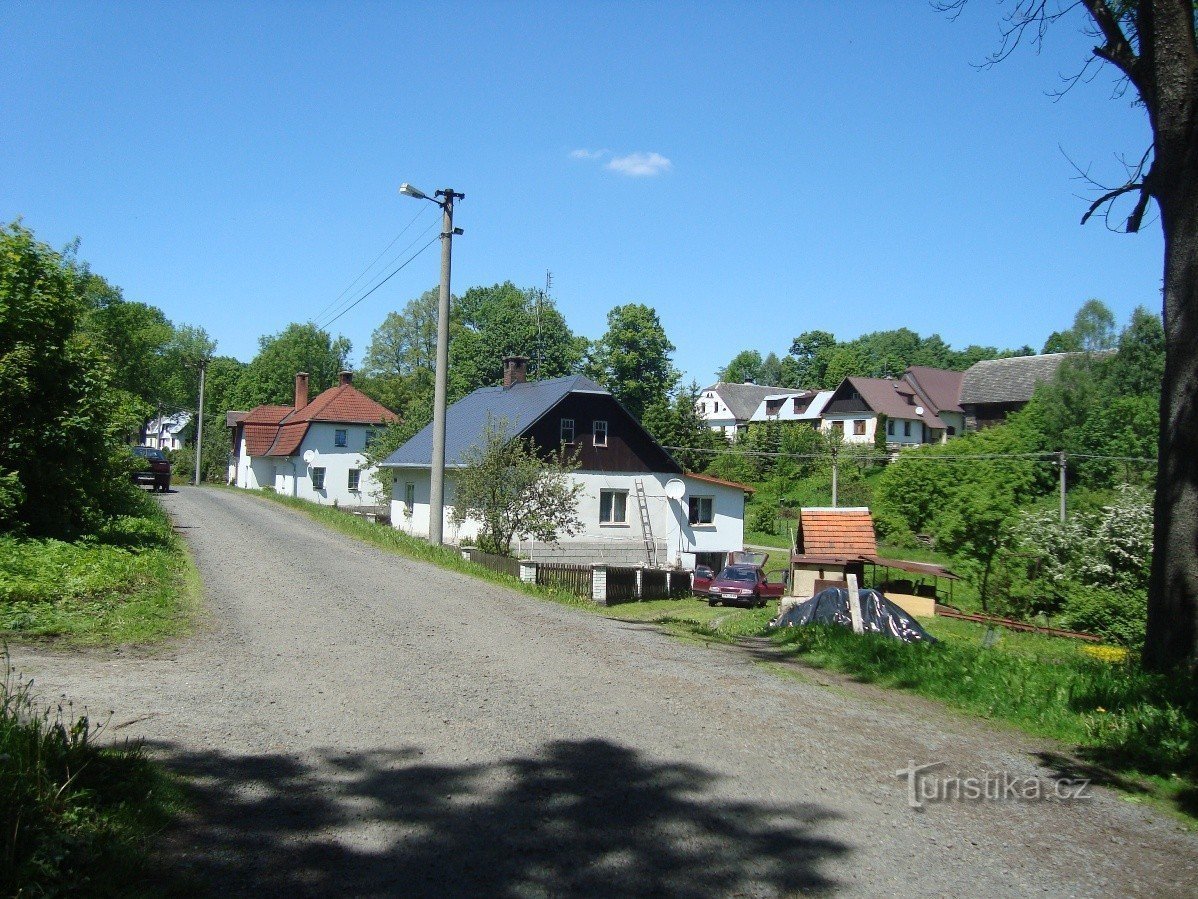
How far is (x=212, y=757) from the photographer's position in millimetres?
5613

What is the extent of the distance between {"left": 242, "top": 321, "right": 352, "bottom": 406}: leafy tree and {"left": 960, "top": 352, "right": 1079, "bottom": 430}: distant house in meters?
62.6

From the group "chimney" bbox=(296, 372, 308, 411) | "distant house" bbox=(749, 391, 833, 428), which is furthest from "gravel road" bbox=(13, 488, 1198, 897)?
"distant house" bbox=(749, 391, 833, 428)

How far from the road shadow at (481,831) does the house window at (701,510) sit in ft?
107

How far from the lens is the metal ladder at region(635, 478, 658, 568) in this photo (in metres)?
35.7

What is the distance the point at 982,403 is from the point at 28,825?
69.6m

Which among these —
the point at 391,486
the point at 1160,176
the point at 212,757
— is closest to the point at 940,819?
the point at 212,757

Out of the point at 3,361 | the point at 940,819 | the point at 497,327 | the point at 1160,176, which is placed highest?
the point at 497,327

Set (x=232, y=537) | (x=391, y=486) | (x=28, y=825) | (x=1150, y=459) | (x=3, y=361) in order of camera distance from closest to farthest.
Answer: (x=28, y=825) < (x=3, y=361) < (x=232, y=537) < (x=391, y=486) < (x=1150, y=459)

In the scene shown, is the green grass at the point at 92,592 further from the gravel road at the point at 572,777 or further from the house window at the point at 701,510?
the house window at the point at 701,510

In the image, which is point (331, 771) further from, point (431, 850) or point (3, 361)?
point (3, 361)

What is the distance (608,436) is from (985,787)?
98.0 ft

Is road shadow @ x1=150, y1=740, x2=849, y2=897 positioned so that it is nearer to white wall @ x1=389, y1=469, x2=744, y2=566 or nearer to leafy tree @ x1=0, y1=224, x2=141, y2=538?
leafy tree @ x1=0, y1=224, x2=141, y2=538

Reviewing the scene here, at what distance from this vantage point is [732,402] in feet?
309

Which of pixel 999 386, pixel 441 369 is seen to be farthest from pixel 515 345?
pixel 441 369
